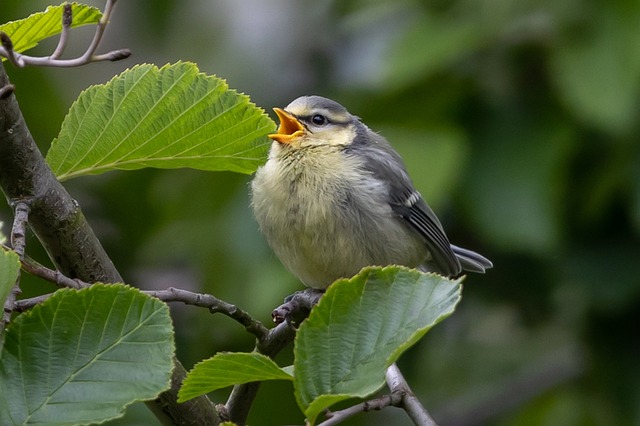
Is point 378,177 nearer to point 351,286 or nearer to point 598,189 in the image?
point 598,189

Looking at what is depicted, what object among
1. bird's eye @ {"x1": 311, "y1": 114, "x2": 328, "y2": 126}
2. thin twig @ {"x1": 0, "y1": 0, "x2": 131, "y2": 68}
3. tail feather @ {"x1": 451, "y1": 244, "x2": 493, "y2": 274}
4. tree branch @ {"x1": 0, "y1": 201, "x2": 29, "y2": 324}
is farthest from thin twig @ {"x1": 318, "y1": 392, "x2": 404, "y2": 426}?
tail feather @ {"x1": 451, "y1": 244, "x2": 493, "y2": 274}

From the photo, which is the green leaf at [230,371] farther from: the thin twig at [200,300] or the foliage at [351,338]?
the thin twig at [200,300]

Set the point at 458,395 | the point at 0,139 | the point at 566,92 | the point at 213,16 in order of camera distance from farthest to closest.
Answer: the point at 213,16, the point at 458,395, the point at 566,92, the point at 0,139

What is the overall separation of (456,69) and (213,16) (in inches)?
75.6

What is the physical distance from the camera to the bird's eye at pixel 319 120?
3477mm

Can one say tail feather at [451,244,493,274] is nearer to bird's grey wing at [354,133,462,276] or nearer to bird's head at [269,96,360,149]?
bird's grey wing at [354,133,462,276]

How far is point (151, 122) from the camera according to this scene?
169 cm

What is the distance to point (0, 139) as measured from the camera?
1521mm

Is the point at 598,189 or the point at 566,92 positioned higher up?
the point at 566,92

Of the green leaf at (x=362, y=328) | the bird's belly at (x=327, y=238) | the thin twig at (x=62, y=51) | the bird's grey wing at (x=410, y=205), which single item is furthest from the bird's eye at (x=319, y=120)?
the green leaf at (x=362, y=328)

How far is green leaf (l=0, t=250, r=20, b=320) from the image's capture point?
1256 mm

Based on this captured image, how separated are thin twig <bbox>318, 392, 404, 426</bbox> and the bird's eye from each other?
185 cm

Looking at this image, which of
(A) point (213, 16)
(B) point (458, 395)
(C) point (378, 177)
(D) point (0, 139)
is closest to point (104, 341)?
(D) point (0, 139)

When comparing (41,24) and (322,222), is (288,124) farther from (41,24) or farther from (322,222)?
(41,24)
